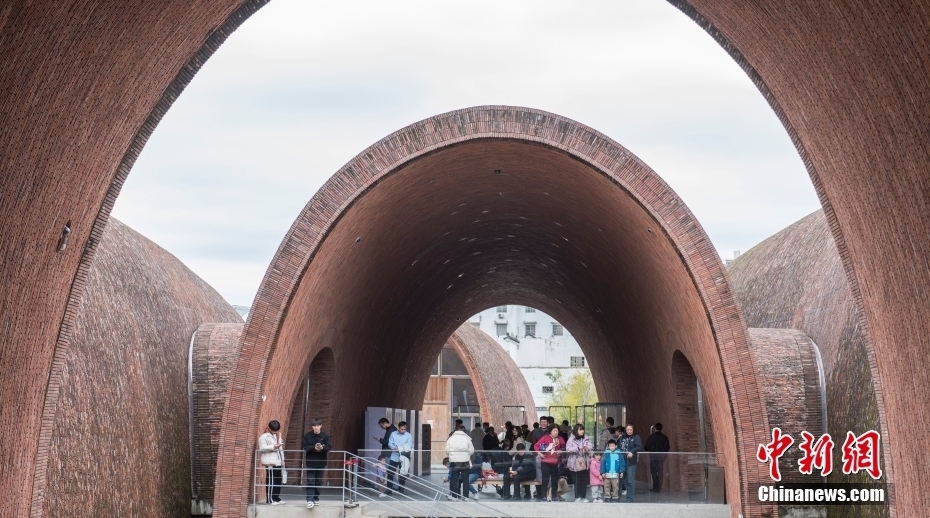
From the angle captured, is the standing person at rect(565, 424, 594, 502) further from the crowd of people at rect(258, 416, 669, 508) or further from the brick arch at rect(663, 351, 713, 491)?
the brick arch at rect(663, 351, 713, 491)

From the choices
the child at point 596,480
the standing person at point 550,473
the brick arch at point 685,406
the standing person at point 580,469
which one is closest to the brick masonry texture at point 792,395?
the brick arch at point 685,406

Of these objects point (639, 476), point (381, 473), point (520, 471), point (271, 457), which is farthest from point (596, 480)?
point (271, 457)

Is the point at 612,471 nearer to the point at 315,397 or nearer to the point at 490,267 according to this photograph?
the point at 315,397

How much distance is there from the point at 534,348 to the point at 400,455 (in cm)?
6092

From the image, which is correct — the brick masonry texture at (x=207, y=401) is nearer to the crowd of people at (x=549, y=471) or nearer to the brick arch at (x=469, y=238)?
the brick arch at (x=469, y=238)

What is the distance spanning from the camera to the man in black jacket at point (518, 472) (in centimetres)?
1800

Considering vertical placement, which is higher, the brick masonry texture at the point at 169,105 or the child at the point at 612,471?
the brick masonry texture at the point at 169,105

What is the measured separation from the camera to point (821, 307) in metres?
24.8

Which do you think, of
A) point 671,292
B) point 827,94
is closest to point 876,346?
point 827,94

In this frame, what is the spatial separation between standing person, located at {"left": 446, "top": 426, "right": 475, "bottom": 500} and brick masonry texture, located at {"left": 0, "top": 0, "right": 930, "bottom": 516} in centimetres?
703

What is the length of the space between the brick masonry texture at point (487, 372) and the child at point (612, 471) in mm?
24649

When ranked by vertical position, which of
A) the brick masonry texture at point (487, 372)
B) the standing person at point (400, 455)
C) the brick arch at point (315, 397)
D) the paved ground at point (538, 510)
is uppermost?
the brick masonry texture at point (487, 372)

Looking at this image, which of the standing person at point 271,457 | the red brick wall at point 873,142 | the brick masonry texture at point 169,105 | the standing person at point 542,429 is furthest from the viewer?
the standing person at point 542,429

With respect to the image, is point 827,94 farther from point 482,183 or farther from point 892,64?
point 482,183
